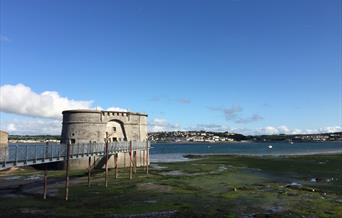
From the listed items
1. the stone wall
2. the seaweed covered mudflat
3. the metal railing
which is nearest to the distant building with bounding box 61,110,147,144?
the stone wall

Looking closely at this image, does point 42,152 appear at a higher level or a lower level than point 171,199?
higher

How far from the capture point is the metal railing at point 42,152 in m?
27.4

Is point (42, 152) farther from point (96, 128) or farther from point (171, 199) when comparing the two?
point (96, 128)

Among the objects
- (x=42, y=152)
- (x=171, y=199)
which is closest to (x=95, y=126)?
(x=42, y=152)

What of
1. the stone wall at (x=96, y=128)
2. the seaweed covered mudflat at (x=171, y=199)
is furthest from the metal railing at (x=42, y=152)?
the stone wall at (x=96, y=128)

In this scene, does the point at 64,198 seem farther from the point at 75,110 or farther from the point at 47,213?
the point at 75,110

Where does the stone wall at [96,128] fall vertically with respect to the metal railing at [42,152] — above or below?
above

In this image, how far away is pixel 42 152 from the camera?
109ft

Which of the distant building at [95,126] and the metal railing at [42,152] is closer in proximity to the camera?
the metal railing at [42,152]

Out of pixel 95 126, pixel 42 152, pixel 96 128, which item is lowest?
pixel 42 152

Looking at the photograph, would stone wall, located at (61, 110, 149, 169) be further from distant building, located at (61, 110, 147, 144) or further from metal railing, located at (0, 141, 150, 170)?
metal railing, located at (0, 141, 150, 170)

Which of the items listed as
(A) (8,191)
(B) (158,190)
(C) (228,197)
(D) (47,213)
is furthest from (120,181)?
(D) (47,213)

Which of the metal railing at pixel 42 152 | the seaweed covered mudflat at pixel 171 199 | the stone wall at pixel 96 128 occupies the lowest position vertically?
the seaweed covered mudflat at pixel 171 199

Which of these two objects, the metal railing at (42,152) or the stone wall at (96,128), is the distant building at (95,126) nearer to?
the stone wall at (96,128)
